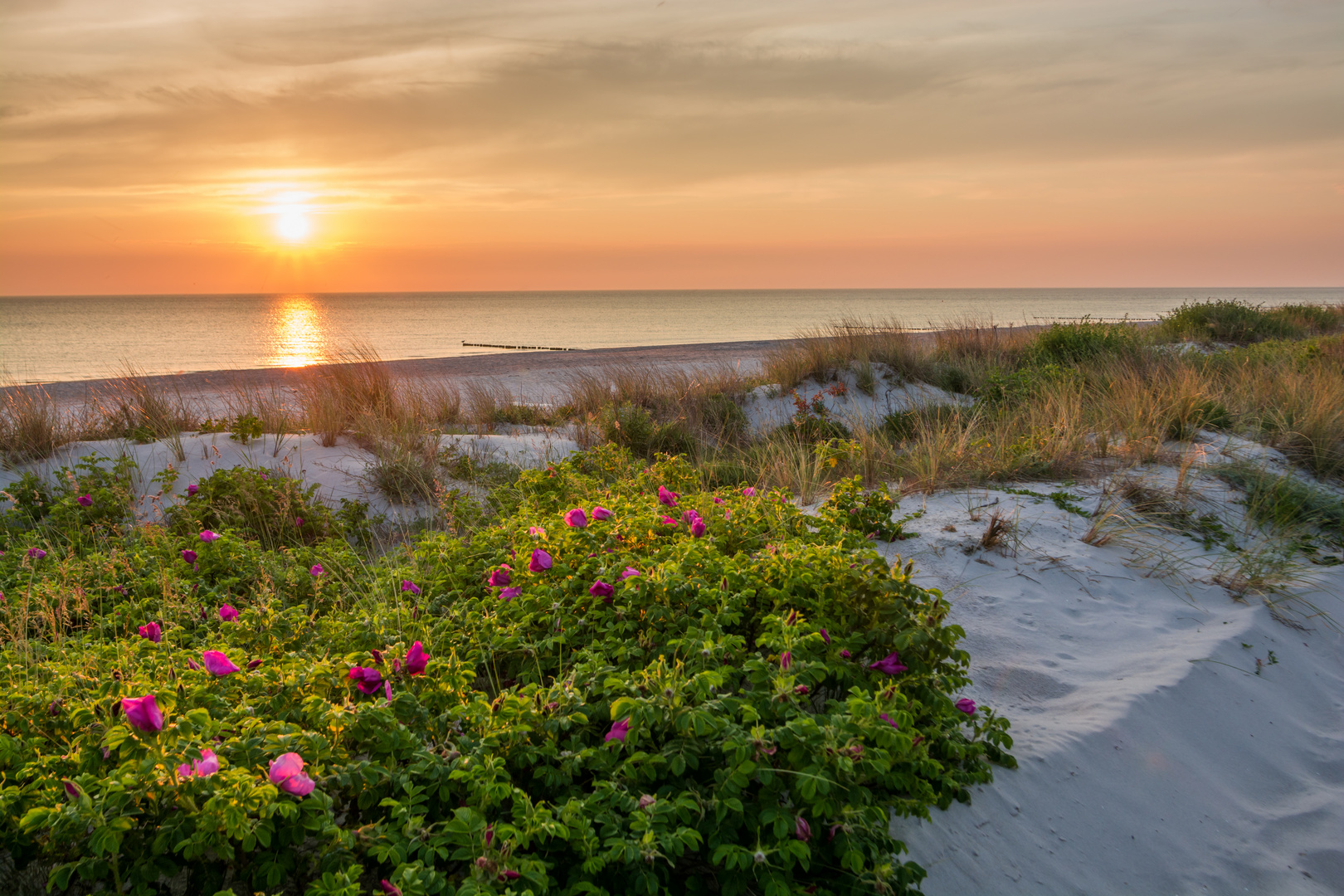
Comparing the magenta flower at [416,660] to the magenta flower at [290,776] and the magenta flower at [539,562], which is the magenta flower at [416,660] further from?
the magenta flower at [539,562]

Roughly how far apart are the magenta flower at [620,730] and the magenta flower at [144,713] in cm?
110

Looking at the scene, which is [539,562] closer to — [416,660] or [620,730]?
[416,660]

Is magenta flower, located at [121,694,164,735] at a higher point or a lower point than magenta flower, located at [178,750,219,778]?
higher

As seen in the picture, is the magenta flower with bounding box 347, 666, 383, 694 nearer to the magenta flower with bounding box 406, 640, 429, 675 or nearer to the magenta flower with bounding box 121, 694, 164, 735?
the magenta flower with bounding box 406, 640, 429, 675

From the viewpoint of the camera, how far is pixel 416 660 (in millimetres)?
2191

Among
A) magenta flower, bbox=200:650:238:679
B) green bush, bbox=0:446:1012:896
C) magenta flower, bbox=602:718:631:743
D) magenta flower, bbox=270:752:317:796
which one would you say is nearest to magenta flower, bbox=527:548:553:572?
green bush, bbox=0:446:1012:896

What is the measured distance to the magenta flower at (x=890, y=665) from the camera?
2.33m

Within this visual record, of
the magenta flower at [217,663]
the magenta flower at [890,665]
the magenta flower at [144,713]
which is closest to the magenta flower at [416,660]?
the magenta flower at [217,663]

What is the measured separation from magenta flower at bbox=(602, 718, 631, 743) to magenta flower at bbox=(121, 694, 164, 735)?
110 centimetres

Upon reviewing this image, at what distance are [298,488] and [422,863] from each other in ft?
15.3

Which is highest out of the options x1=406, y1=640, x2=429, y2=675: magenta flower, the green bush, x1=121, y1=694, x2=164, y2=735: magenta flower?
x1=121, y1=694, x2=164, y2=735: magenta flower

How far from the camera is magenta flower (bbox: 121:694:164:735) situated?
5.59 ft

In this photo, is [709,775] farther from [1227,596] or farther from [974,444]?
[974,444]

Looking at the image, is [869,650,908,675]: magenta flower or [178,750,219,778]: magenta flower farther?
[869,650,908,675]: magenta flower
